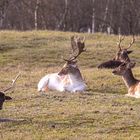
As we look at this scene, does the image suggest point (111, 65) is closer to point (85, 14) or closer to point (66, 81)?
point (66, 81)

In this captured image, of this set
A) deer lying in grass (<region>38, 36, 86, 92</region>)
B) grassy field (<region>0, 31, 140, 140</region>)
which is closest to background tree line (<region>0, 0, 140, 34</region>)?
grassy field (<region>0, 31, 140, 140</region>)

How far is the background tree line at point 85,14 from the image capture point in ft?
164

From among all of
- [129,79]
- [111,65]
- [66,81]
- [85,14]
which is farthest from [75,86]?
[85,14]

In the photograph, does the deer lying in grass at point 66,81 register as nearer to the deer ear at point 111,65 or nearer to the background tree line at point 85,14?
the deer ear at point 111,65

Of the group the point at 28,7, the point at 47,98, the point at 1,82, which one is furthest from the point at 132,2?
the point at 47,98

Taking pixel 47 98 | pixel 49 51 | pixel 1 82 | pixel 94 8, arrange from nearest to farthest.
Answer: pixel 47 98, pixel 1 82, pixel 49 51, pixel 94 8

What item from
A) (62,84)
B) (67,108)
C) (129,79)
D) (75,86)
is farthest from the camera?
(62,84)

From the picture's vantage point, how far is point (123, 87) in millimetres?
16578

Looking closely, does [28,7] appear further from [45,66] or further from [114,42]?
[45,66]

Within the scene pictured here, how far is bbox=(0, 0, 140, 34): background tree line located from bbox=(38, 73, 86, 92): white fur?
33.4 metres

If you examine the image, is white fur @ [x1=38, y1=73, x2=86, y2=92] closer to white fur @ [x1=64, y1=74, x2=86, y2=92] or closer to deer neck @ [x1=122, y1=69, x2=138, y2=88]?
white fur @ [x1=64, y1=74, x2=86, y2=92]

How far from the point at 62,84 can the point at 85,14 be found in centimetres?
3565

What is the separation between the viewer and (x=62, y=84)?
1574 cm

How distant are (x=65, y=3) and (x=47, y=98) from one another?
36.9m
